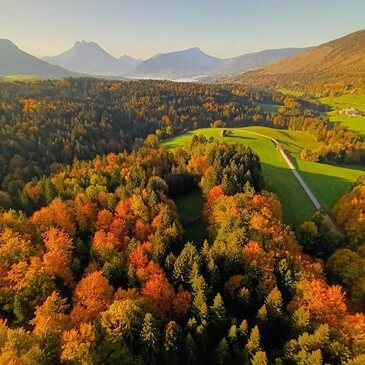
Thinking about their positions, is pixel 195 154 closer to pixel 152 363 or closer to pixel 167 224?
pixel 167 224

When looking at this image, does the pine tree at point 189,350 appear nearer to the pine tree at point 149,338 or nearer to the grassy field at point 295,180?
the pine tree at point 149,338

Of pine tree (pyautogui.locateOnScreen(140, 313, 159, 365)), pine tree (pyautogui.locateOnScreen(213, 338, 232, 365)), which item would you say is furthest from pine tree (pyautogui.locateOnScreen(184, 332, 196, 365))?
pine tree (pyautogui.locateOnScreen(140, 313, 159, 365))

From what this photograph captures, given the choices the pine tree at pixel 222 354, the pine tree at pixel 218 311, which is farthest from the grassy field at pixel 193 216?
the pine tree at pixel 222 354

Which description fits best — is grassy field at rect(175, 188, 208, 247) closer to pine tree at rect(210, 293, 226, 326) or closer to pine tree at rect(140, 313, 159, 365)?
pine tree at rect(210, 293, 226, 326)

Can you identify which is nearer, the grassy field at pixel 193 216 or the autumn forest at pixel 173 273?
the autumn forest at pixel 173 273

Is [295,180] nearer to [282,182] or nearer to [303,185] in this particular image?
[303,185]

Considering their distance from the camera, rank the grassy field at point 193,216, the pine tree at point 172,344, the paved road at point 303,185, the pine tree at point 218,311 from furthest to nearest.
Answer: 1. the paved road at point 303,185
2. the grassy field at point 193,216
3. the pine tree at point 218,311
4. the pine tree at point 172,344

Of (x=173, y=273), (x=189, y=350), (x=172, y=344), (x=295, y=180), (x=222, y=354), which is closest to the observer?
(x=189, y=350)

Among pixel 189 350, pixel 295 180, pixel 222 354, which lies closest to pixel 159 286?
pixel 189 350
